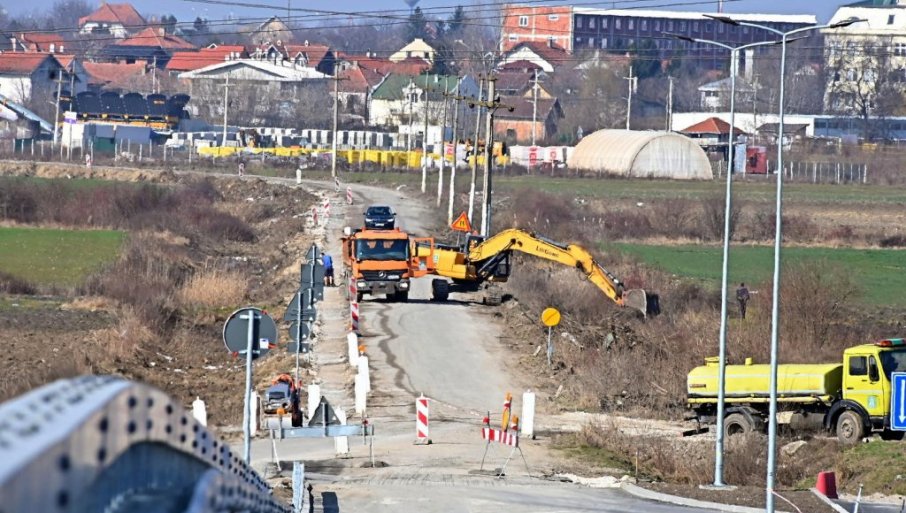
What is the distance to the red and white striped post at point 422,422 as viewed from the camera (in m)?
23.8

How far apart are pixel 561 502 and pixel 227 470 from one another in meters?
15.2

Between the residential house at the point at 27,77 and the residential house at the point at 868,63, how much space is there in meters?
80.0

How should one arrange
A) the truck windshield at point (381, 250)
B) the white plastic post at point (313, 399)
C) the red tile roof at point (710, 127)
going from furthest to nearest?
the red tile roof at point (710, 127) < the truck windshield at point (381, 250) < the white plastic post at point (313, 399)

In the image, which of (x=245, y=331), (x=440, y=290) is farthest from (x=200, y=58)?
(x=245, y=331)

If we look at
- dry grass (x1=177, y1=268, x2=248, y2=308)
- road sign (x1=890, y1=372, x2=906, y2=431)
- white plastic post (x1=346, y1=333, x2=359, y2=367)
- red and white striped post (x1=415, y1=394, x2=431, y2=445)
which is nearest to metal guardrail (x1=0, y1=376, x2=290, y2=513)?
road sign (x1=890, y1=372, x2=906, y2=431)

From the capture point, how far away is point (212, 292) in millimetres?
44344

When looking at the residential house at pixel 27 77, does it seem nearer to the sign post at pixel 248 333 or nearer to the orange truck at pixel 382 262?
the orange truck at pixel 382 262

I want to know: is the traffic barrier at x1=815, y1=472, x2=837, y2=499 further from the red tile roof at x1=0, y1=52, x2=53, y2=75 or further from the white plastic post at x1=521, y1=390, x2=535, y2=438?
the red tile roof at x1=0, y1=52, x2=53, y2=75

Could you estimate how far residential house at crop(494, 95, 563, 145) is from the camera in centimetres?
13538

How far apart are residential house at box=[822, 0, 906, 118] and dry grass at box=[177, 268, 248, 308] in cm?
9276

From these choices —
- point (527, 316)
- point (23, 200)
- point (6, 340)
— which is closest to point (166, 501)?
point (6, 340)

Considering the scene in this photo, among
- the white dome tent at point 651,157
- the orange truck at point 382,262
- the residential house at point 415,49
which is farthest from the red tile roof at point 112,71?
the orange truck at point 382,262

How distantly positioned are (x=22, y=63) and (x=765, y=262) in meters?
112

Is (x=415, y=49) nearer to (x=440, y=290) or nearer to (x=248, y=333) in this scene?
(x=440, y=290)
